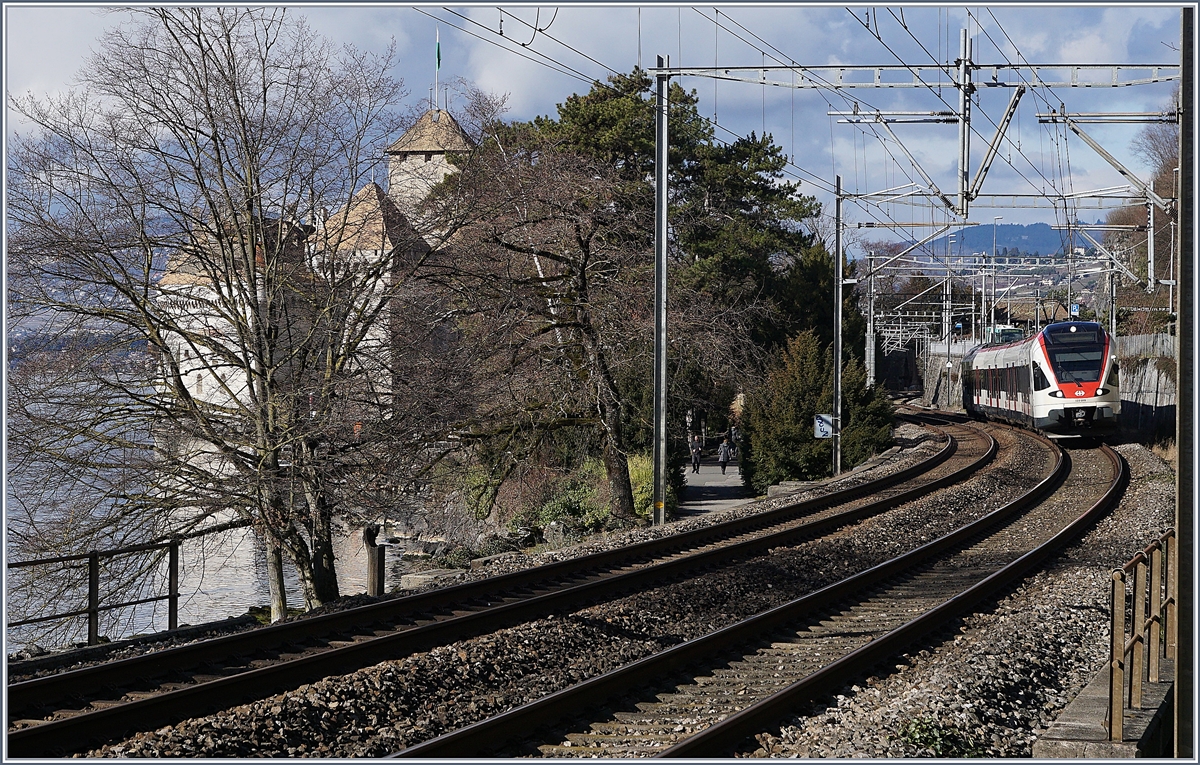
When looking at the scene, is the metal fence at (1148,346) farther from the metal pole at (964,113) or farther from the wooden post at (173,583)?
the wooden post at (173,583)

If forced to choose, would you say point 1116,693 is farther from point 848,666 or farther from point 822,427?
point 822,427

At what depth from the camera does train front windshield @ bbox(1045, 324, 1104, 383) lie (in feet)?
102

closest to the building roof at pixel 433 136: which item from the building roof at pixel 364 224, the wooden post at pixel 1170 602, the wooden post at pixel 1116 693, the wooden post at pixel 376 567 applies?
the building roof at pixel 364 224

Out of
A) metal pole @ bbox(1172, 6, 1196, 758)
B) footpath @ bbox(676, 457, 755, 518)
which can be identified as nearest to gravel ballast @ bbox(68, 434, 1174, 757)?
metal pole @ bbox(1172, 6, 1196, 758)

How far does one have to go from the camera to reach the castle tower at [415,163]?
17.2m

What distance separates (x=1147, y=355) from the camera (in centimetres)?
3938

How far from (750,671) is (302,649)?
3916mm

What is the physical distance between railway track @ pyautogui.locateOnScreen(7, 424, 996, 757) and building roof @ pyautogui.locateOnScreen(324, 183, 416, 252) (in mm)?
6069

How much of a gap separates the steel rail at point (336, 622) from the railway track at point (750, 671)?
3047mm

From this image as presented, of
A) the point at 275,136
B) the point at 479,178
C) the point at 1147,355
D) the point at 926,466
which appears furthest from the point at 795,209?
the point at 275,136

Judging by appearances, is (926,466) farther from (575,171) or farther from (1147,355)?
(1147,355)

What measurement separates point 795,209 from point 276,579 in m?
31.2

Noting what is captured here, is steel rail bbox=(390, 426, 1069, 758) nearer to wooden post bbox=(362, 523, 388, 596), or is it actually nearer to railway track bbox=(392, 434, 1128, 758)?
railway track bbox=(392, 434, 1128, 758)

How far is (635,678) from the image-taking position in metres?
8.66
